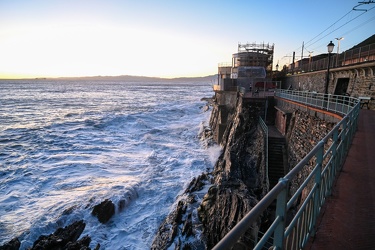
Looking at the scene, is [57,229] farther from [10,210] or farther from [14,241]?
[10,210]

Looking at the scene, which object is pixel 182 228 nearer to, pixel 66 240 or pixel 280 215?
pixel 66 240

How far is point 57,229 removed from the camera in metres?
10.7

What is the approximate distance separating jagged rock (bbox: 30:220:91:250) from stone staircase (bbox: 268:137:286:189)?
9619 millimetres

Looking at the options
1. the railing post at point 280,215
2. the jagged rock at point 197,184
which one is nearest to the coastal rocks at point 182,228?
the jagged rock at point 197,184

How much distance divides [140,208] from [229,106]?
1749 centimetres

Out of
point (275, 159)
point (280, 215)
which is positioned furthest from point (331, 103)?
point (280, 215)

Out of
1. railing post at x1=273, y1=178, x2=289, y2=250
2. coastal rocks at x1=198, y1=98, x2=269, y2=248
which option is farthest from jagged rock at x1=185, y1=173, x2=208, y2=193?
railing post at x1=273, y1=178, x2=289, y2=250

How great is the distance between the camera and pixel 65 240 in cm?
994

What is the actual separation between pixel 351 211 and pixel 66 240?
10.4m

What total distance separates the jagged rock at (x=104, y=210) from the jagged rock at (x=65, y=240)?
2.86 ft

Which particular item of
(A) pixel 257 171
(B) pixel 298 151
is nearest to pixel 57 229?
(A) pixel 257 171

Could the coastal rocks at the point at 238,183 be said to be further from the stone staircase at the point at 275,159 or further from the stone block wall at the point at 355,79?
the stone block wall at the point at 355,79

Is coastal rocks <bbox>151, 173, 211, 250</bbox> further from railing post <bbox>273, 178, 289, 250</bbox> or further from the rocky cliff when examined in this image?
railing post <bbox>273, 178, 289, 250</bbox>

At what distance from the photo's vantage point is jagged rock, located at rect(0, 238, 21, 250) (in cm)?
963
